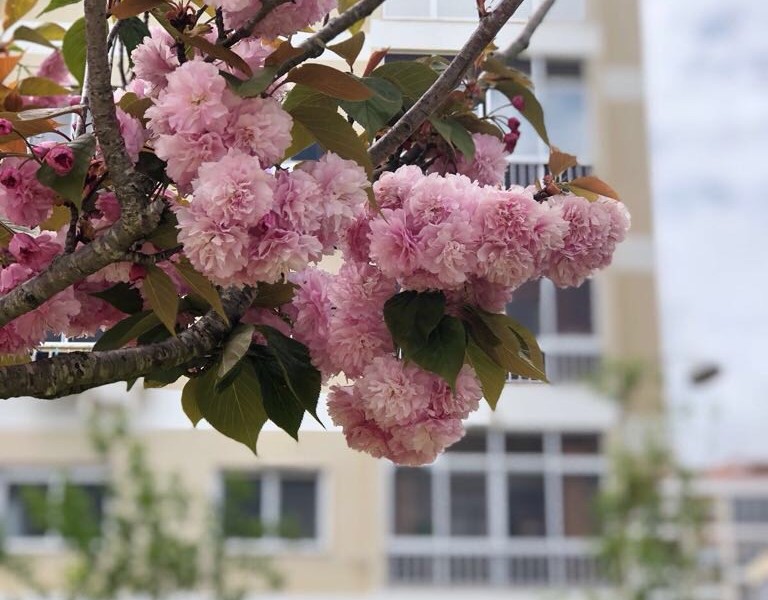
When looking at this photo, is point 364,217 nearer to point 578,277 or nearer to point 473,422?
point 578,277

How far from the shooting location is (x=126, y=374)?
0.51 metres

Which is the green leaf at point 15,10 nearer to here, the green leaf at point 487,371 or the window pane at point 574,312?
the green leaf at point 487,371

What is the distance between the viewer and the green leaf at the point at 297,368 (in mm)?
531

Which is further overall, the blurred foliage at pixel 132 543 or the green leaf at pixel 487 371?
the blurred foliage at pixel 132 543

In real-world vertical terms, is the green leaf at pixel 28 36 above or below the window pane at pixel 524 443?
below

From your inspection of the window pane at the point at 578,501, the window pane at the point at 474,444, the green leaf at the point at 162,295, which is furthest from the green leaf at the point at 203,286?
the window pane at the point at 578,501

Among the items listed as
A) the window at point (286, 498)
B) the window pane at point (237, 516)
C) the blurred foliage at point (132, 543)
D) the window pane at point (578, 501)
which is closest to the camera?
the blurred foliage at point (132, 543)

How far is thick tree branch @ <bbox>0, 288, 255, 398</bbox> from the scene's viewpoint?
1.62ft

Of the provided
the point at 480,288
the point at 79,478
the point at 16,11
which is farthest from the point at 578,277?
the point at 79,478

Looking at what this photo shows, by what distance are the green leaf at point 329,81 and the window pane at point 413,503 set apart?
456cm

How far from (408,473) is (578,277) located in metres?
4.60

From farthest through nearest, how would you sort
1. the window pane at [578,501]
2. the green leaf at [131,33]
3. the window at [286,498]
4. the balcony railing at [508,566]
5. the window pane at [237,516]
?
the window pane at [578,501]
the balcony railing at [508,566]
the window at [286,498]
the window pane at [237,516]
the green leaf at [131,33]

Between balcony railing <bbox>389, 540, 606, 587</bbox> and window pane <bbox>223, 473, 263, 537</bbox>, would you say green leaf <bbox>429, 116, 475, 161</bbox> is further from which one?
balcony railing <bbox>389, 540, 606, 587</bbox>

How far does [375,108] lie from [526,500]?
15.4 feet
